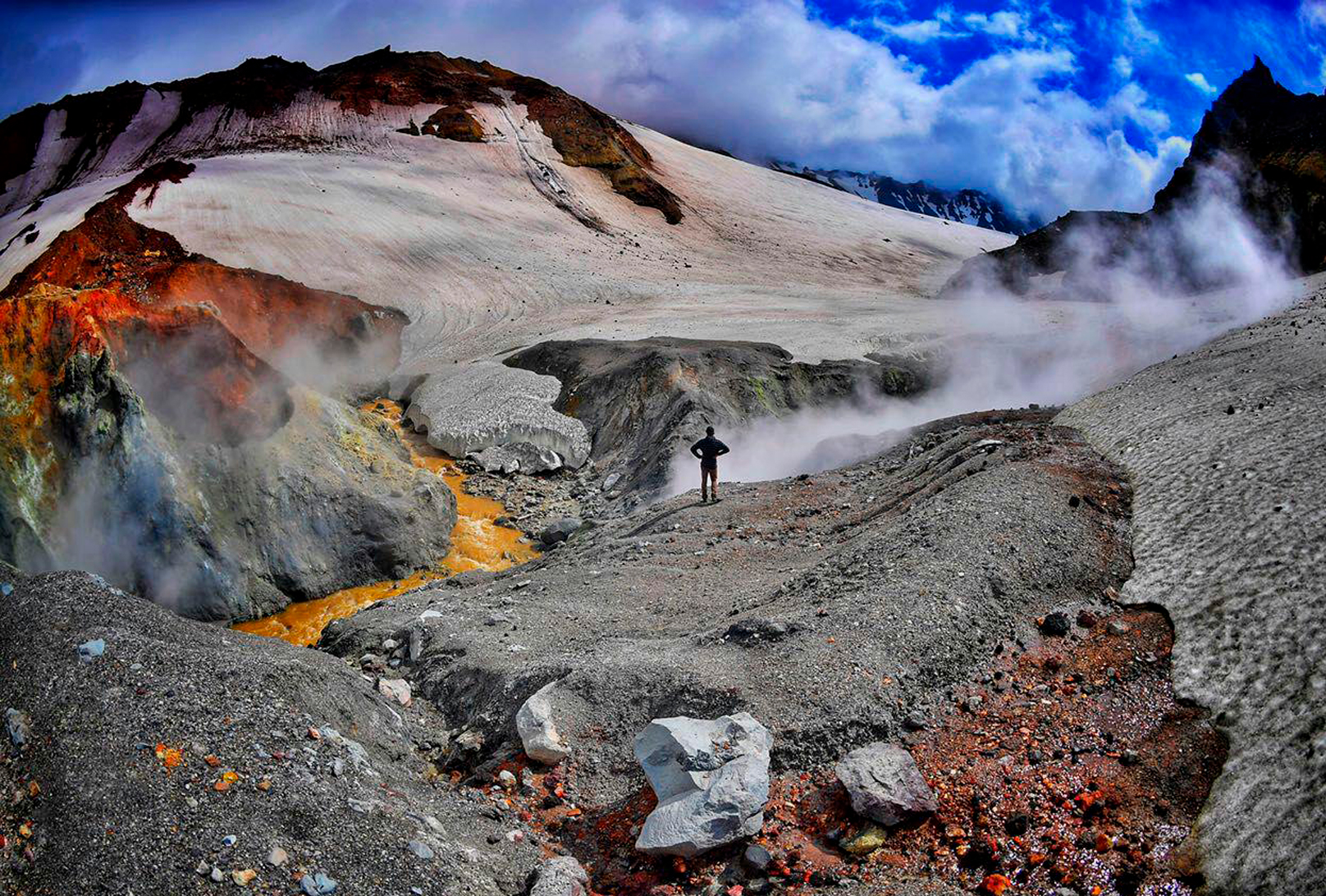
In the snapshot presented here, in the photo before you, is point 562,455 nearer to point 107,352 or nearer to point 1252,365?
point 107,352

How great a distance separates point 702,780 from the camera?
5488 mm

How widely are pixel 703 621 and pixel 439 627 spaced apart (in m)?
2.86

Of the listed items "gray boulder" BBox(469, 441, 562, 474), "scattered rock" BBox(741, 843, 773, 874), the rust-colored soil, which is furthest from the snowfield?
"scattered rock" BBox(741, 843, 773, 874)

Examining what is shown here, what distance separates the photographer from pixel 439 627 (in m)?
9.35

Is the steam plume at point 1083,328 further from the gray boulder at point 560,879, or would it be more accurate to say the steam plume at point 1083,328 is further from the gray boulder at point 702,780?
the gray boulder at point 560,879

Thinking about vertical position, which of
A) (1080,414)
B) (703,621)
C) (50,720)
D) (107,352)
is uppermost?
(1080,414)

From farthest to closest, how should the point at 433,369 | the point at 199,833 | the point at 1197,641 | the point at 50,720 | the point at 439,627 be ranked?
the point at 433,369 → the point at 439,627 → the point at 1197,641 → the point at 50,720 → the point at 199,833

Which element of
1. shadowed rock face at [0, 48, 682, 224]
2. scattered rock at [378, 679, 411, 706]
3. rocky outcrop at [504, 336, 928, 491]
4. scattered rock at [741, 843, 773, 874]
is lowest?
scattered rock at [378, 679, 411, 706]

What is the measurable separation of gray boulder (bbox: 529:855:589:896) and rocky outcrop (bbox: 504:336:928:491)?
11734 mm

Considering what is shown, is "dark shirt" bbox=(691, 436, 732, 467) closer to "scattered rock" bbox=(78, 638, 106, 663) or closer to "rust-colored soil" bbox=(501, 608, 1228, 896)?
"rust-colored soil" bbox=(501, 608, 1228, 896)

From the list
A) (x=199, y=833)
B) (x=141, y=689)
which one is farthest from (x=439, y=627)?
(x=199, y=833)

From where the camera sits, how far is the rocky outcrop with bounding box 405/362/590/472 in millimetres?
19562

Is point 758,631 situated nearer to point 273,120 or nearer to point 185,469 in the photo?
point 185,469

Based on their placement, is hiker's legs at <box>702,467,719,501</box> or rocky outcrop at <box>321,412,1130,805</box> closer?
rocky outcrop at <box>321,412,1130,805</box>
